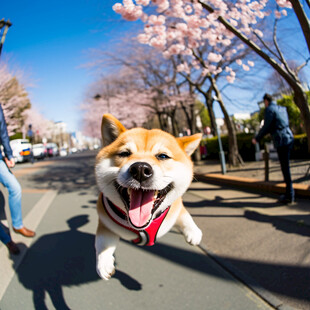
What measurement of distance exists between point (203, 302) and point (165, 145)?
2.36 m

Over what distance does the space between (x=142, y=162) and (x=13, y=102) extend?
1.05 metres

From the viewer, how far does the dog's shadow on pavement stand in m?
2.75

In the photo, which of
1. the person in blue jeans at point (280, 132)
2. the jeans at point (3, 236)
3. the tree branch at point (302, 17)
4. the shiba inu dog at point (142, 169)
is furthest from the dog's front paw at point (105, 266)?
the tree branch at point (302, 17)

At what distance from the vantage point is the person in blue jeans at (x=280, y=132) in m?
2.09

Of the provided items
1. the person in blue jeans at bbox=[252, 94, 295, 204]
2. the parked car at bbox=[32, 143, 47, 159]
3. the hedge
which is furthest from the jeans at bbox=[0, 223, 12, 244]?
the hedge

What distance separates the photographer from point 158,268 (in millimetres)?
3150

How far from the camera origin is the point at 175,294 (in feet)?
8.65

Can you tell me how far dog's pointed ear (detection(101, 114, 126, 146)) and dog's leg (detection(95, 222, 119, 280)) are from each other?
1.51 feet

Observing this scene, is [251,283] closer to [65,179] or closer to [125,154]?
[125,154]

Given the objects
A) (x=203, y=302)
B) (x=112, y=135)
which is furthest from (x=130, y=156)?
(x=203, y=302)

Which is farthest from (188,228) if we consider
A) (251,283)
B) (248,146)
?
(248,146)

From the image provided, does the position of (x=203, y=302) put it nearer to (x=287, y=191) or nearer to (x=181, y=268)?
(x=181, y=268)

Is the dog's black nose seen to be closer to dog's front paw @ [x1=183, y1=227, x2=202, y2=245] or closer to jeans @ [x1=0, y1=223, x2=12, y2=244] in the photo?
dog's front paw @ [x1=183, y1=227, x2=202, y2=245]

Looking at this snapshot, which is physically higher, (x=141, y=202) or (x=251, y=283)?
(x=141, y=202)
